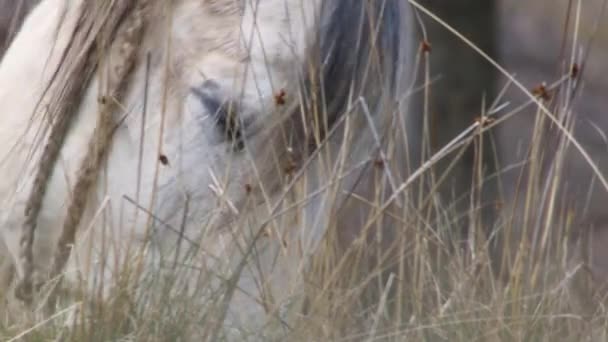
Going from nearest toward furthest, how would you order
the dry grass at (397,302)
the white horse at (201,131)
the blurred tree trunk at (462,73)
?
the dry grass at (397,302) < the white horse at (201,131) < the blurred tree trunk at (462,73)

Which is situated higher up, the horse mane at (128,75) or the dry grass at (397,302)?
A: the horse mane at (128,75)

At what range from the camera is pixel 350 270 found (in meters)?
2.85

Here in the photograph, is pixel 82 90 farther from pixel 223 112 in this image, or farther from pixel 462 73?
pixel 462 73

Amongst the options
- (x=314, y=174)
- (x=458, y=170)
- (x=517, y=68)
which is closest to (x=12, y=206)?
(x=314, y=174)

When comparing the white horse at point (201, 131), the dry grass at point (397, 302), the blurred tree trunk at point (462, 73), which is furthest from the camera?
the blurred tree trunk at point (462, 73)

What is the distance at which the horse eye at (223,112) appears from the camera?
2754 mm

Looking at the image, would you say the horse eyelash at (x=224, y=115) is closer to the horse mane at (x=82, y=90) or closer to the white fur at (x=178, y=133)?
the white fur at (x=178, y=133)

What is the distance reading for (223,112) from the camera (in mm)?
2768

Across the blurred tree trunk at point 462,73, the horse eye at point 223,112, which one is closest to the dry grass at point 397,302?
the horse eye at point 223,112

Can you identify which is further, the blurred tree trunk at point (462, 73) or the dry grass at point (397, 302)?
the blurred tree trunk at point (462, 73)

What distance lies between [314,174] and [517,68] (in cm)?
552

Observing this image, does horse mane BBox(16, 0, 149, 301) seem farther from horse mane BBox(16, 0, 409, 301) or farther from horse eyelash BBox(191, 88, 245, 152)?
horse eyelash BBox(191, 88, 245, 152)

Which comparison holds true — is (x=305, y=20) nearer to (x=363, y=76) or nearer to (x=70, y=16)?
(x=363, y=76)

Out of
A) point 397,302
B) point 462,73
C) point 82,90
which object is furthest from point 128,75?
point 462,73
